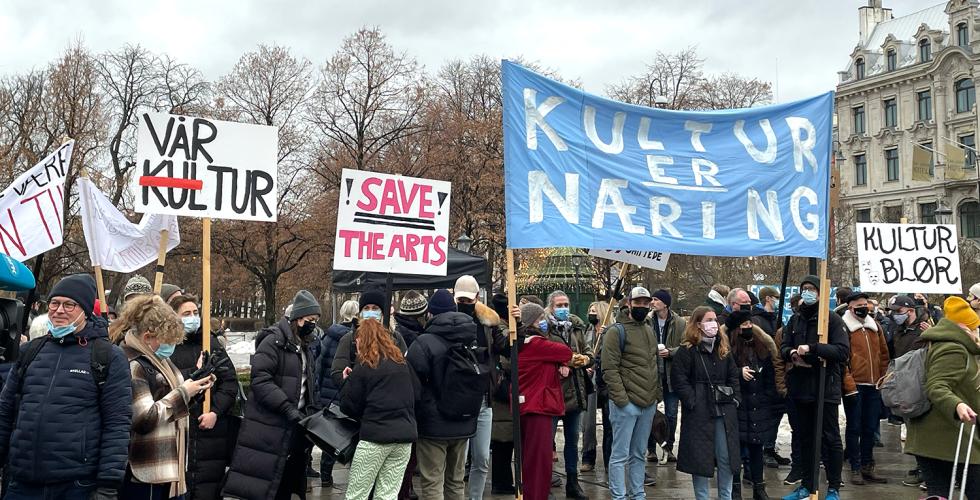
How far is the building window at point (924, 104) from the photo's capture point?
6306cm

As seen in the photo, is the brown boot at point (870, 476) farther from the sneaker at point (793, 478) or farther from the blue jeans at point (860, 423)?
the sneaker at point (793, 478)

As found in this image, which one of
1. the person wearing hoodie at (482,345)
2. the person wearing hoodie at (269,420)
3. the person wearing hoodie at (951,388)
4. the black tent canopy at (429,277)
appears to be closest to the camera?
the person wearing hoodie at (951,388)

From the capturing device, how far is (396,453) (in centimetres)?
→ 660

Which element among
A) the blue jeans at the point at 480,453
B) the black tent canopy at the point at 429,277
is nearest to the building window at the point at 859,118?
→ the black tent canopy at the point at 429,277

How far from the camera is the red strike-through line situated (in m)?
7.17

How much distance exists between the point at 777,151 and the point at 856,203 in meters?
66.5

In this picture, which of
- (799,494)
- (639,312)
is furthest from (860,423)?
(639,312)

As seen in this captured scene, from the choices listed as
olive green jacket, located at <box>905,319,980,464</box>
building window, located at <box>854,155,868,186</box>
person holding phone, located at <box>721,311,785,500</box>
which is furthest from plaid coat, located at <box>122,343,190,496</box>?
building window, located at <box>854,155,868,186</box>

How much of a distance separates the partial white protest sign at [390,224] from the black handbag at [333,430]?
4.72ft

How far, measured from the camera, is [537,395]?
7.75 m

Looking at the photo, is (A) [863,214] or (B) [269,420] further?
(A) [863,214]

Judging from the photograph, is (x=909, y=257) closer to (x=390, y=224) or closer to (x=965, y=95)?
(x=390, y=224)

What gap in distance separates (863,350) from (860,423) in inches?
33.4

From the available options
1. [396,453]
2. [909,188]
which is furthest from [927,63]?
[396,453]
